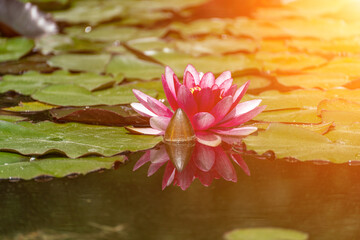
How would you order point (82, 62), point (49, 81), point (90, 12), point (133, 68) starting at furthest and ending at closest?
1. point (90, 12)
2. point (82, 62)
3. point (133, 68)
4. point (49, 81)

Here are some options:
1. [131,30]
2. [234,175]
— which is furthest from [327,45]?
[234,175]

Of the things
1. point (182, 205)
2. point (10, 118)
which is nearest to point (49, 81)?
point (10, 118)

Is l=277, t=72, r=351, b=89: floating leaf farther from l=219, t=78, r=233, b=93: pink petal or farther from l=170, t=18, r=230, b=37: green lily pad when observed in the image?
l=170, t=18, r=230, b=37: green lily pad

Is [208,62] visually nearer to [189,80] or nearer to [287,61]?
[287,61]

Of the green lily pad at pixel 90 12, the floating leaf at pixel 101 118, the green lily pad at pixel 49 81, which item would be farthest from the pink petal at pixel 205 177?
the green lily pad at pixel 90 12

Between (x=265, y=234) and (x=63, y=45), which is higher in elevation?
(x=63, y=45)

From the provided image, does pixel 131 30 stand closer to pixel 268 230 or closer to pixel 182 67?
pixel 182 67

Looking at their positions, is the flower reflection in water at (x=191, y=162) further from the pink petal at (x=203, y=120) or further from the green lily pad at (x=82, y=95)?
the green lily pad at (x=82, y=95)

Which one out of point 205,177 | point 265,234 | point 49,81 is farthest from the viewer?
point 49,81
